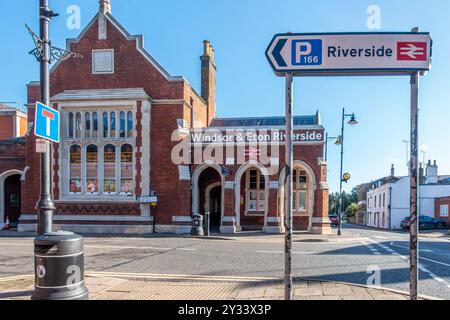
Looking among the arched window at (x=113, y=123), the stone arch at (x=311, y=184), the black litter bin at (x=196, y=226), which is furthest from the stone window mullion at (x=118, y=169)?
the stone arch at (x=311, y=184)

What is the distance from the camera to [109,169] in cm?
2208

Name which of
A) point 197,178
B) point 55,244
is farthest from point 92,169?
point 55,244

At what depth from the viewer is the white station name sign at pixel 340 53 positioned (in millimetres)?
4148

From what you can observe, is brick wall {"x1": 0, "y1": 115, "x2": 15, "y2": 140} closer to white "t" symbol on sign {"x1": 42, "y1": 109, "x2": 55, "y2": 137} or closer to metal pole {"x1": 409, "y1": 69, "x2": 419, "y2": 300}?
white "t" symbol on sign {"x1": 42, "y1": 109, "x2": 55, "y2": 137}

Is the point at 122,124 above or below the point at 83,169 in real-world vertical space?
above

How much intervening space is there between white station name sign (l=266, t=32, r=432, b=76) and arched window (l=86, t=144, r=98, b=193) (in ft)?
64.9

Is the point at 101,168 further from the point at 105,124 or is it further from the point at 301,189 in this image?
the point at 301,189

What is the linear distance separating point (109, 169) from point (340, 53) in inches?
777

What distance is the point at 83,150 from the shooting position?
22172 millimetres

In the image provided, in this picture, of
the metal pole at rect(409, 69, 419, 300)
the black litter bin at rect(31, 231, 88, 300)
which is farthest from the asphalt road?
the black litter bin at rect(31, 231, 88, 300)

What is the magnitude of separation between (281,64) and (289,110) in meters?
0.52

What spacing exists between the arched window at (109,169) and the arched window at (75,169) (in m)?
1.60

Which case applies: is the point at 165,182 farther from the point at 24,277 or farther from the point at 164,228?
the point at 24,277
